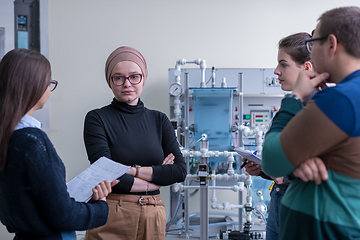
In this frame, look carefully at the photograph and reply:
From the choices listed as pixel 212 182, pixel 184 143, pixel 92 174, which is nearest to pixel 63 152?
pixel 184 143

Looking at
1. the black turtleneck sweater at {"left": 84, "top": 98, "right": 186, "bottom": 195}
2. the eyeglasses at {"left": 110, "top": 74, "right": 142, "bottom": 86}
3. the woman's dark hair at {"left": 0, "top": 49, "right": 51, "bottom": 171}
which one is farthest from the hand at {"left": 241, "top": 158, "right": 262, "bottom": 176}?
the woman's dark hair at {"left": 0, "top": 49, "right": 51, "bottom": 171}

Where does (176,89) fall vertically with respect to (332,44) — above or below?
below

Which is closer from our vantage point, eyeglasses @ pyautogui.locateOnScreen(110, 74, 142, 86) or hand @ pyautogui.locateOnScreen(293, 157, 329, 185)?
hand @ pyautogui.locateOnScreen(293, 157, 329, 185)

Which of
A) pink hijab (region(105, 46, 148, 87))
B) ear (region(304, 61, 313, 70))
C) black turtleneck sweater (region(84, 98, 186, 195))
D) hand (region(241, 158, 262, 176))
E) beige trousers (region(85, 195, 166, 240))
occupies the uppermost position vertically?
pink hijab (region(105, 46, 148, 87))

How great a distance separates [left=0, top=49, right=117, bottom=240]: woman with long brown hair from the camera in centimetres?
82

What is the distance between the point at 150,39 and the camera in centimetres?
346

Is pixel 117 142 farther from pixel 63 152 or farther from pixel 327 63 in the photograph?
pixel 63 152

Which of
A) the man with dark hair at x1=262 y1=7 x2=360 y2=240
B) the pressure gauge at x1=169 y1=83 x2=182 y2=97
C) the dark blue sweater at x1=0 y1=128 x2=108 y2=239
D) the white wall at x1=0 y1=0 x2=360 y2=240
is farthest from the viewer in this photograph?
the white wall at x1=0 y1=0 x2=360 y2=240

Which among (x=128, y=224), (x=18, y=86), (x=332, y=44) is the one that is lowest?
(x=128, y=224)

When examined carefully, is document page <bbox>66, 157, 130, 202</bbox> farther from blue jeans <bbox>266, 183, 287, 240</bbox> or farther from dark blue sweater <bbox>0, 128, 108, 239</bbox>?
blue jeans <bbox>266, 183, 287, 240</bbox>

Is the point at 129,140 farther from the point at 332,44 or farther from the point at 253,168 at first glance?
the point at 332,44

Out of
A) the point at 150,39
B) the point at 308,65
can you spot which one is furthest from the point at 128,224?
the point at 150,39

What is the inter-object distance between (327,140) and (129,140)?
900 mm

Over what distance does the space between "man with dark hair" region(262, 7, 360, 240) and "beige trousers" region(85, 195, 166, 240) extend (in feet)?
2.18
